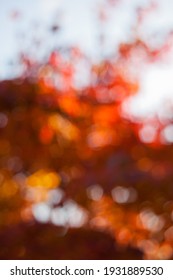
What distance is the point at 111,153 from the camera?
84.0 inches

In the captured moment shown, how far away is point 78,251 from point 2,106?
2.02ft

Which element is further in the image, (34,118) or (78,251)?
(34,118)

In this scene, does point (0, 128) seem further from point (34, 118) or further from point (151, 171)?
point (151, 171)

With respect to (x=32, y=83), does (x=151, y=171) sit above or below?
below

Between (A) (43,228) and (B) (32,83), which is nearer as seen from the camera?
(A) (43,228)

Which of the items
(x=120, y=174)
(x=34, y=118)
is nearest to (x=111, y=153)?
(x=120, y=174)
